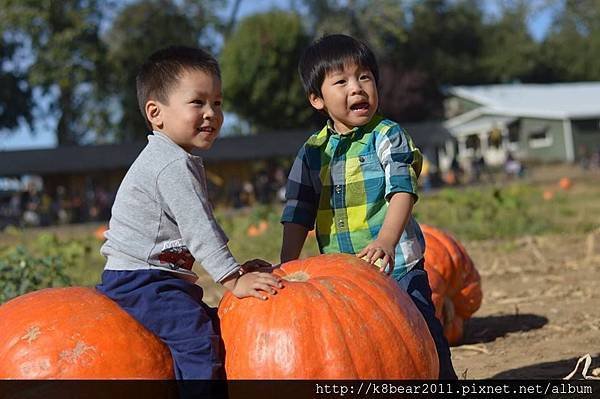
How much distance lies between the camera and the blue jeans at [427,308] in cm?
377

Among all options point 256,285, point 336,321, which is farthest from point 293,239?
point 336,321

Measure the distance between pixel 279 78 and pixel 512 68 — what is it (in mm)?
25089

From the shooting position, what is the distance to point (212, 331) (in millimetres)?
3275

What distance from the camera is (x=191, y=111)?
3385 millimetres

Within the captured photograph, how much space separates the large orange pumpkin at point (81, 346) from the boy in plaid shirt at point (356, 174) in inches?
34.8

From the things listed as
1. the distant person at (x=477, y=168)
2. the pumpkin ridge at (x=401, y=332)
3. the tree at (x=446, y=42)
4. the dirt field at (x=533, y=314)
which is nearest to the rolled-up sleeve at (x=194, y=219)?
the pumpkin ridge at (x=401, y=332)

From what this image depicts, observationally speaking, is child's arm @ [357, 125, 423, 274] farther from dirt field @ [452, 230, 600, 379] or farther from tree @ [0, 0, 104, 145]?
tree @ [0, 0, 104, 145]

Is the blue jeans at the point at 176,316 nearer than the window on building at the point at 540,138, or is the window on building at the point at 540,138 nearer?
the blue jeans at the point at 176,316

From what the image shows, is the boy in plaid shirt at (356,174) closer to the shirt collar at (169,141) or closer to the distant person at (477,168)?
the shirt collar at (169,141)

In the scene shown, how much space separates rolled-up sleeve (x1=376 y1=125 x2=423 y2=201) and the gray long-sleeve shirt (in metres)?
0.78

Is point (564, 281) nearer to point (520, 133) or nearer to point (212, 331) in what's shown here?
point (212, 331)

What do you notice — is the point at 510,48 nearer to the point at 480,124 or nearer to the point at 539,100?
the point at 539,100

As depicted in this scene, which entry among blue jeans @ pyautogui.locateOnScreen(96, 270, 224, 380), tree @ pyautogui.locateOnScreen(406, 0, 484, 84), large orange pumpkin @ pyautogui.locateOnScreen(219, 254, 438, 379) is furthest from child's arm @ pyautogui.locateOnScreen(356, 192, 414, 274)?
tree @ pyautogui.locateOnScreen(406, 0, 484, 84)

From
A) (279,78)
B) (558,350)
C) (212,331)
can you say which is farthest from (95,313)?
(279,78)
